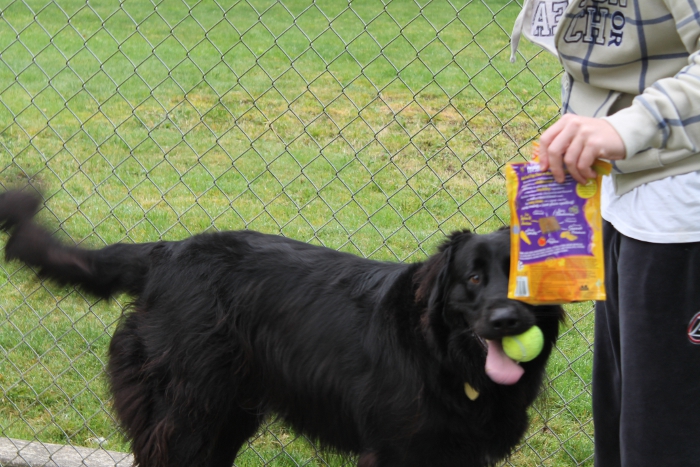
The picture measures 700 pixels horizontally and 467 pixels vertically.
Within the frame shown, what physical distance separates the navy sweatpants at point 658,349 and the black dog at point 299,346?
1.44ft

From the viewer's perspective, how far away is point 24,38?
9.42 meters

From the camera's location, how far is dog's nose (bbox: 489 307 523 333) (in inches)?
80.6

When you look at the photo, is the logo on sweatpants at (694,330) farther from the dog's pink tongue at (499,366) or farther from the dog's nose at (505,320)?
the dog's pink tongue at (499,366)

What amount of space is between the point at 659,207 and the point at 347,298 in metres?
1.22

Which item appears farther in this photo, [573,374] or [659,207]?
[573,374]

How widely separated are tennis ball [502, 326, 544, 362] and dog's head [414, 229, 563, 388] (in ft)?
0.10

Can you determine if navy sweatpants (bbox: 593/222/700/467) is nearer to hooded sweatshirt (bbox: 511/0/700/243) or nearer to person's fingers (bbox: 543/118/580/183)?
hooded sweatshirt (bbox: 511/0/700/243)

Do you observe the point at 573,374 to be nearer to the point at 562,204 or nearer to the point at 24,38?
the point at 562,204

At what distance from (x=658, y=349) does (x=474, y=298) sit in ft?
1.96

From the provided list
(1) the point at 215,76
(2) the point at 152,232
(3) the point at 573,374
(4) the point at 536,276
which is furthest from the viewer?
(1) the point at 215,76

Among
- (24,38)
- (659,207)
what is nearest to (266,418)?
(659,207)

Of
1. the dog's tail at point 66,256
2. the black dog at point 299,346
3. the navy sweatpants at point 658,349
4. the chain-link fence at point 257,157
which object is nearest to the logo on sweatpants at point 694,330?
the navy sweatpants at point 658,349

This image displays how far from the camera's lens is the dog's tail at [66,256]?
2.61 meters

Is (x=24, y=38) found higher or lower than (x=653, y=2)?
lower
